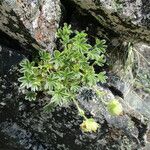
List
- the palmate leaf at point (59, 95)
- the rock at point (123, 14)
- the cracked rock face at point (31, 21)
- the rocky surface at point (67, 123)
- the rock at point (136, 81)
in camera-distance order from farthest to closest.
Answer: the rock at point (136, 81), the rocky surface at point (67, 123), the rock at point (123, 14), the palmate leaf at point (59, 95), the cracked rock face at point (31, 21)

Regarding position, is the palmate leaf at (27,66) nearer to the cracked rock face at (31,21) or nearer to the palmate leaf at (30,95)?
the cracked rock face at (31,21)

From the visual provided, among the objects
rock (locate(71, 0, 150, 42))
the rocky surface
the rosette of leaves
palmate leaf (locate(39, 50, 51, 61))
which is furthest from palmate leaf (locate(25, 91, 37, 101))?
rock (locate(71, 0, 150, 42))

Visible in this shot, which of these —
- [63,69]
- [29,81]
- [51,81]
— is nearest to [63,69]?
[63,69]

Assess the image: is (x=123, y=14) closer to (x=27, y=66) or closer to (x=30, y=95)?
(x=27, y=66)

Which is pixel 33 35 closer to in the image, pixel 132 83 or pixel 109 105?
pixel 109 105

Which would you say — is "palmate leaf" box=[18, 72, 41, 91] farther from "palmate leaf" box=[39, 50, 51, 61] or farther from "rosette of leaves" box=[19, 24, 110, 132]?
"palmate leaf" box=[39, 50, 51, 61]

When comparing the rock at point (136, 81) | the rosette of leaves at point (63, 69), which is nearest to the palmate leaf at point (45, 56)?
the rosette of leaves at point (63, 69)
